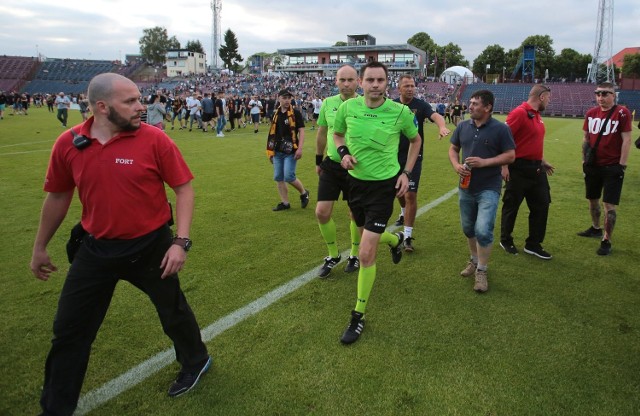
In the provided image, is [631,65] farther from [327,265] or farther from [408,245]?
[327,265]

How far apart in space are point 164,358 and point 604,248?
17.6 ft

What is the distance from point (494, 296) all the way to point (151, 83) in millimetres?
78635

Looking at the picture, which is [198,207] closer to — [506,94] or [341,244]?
[341,244]

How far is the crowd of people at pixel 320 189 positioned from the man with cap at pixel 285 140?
38 millimetres

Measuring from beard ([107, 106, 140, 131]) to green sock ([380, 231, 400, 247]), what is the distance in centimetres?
266

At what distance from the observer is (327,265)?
477cm

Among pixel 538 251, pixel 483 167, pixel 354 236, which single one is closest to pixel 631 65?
pixel 538 251

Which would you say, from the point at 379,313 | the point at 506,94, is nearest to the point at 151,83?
the point at 506,94

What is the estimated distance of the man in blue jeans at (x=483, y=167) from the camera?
14.0ft

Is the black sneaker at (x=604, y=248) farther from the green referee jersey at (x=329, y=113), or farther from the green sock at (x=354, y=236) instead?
the green referee jersey at (x=329, y=113)

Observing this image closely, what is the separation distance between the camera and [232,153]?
46.2 ft

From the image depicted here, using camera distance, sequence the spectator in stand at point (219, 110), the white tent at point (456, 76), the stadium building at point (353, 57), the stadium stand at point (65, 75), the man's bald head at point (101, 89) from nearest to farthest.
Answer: the man's bald head at point (101, 89) < the spectator in stand at point (219, 110) < the stadium stand at point (65, 75) < the white tent at point (456, 76) < the stadium building at point (353, 57)

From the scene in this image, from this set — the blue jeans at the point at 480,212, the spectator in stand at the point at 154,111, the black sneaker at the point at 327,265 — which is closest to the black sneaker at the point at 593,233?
the blue jeans at the point at 480,212

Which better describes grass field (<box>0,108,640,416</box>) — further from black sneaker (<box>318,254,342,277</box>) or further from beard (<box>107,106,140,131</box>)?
beard (<box>107,106,140,131</box>)
